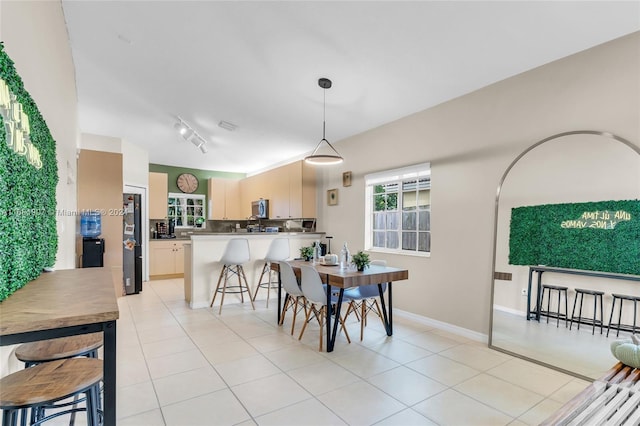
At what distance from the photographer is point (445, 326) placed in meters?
3.74

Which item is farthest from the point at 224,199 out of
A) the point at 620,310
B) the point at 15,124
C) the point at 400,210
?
the point at 620,310

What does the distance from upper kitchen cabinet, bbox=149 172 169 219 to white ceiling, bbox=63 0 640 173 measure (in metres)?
2.26

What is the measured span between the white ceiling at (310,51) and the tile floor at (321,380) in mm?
2806

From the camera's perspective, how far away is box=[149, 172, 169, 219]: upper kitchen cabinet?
6.97m

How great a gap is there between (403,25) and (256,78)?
5.79 ft

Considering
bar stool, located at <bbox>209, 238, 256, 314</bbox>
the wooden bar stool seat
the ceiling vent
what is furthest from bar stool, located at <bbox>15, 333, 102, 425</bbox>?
the ceiling vent

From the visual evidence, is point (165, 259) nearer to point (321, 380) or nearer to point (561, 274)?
point (321, 380)

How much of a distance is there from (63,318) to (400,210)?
3.97 metres

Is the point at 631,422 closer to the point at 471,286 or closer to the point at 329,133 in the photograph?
the point at 471,286

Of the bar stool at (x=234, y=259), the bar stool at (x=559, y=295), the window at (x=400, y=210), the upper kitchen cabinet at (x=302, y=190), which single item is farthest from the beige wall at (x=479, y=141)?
the bar stool at (x=234, y=259)

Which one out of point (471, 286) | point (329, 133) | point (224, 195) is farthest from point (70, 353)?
point (224, 195)

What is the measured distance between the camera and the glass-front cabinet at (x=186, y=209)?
8.01 m

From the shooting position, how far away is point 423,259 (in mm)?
4023

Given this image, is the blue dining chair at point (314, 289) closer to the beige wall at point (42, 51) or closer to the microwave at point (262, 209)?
the beige wall at point (42, 51)
